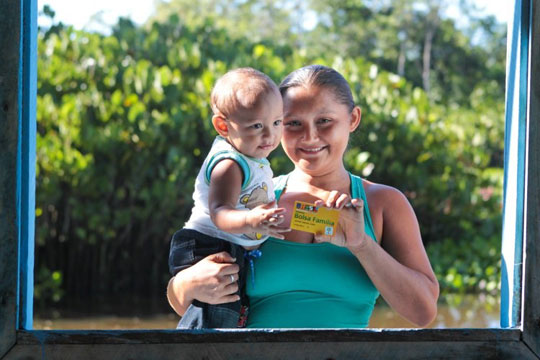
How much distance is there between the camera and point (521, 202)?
1.61 m

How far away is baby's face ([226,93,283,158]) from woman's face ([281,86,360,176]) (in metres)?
0.08

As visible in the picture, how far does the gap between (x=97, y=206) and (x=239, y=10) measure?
35.6 metres

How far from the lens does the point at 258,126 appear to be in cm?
208

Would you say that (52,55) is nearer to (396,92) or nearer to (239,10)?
(396,92)

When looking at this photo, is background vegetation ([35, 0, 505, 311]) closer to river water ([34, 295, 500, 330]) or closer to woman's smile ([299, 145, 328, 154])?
river water ([34, 295, 500, 330])

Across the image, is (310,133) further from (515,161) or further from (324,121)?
(515,161)

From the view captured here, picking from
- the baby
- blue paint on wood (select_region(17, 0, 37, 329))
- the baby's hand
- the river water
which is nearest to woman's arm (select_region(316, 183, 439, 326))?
the baby's hand

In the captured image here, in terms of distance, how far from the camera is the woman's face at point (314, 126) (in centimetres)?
216

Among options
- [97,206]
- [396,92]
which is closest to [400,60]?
[396,92]

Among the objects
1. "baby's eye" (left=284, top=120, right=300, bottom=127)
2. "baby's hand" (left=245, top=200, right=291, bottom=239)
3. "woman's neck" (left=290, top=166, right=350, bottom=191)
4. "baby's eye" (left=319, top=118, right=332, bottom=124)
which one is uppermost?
"baby's eye" (left=319, top=118, right=332, bottom=124)

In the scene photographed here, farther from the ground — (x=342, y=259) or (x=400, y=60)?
(x=400, y=60)

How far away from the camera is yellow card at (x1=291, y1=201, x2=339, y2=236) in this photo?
68.7 inches

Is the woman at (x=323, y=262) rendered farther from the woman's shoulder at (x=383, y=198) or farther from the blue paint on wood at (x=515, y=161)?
the blue paint on wood at (x=515, y=161)

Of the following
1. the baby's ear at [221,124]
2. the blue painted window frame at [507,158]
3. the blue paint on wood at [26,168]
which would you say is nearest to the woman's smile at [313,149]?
the baby's ear at [221,124]
